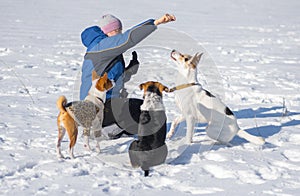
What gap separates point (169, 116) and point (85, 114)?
68.8 inches

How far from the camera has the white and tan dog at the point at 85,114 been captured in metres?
3.35

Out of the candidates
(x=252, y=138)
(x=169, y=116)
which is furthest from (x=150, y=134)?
(x=169, y=116)

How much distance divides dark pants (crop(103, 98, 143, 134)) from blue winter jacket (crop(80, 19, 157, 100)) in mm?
121

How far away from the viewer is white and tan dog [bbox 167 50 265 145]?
4.03 metres

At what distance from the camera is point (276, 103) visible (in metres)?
5.82

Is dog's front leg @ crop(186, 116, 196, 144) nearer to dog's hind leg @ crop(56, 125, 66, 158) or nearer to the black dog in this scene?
the black dog

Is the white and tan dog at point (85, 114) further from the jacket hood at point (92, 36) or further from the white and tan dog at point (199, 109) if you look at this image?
the white and tan dog at point (199, 109)

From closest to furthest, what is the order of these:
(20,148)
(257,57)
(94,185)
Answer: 1. (94,185)
2. (20,148)
3. (257,57)

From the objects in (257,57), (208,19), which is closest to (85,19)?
(208,19)

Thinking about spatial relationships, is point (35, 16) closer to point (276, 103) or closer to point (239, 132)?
point (276, 103)

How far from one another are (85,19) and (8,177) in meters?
13.3

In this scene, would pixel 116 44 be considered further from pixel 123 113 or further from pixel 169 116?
pixel 169 116

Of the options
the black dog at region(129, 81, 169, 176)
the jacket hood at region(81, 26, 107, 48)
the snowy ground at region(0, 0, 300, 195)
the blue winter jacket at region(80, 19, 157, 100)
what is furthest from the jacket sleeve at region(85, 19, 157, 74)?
the snowy ground at region(0, 0, 300, 195)

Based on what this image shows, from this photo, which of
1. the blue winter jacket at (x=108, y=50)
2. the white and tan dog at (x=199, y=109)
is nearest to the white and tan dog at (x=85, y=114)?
the blue winter jacket at (x=108, y=50)
